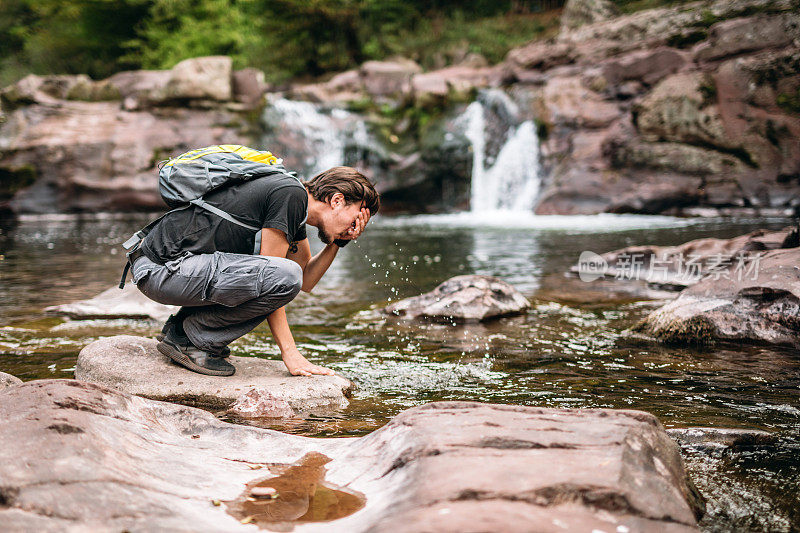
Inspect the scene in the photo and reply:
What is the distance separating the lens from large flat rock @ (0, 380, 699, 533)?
157cm

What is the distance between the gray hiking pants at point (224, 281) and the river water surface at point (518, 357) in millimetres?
641

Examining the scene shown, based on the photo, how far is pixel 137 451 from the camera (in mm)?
2031

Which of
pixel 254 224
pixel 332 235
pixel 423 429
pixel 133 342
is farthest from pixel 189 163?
pixel 423 429

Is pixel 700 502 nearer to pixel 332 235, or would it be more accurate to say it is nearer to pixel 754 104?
pixel 332 235

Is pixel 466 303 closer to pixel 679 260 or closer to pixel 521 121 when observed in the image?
pixel 679 260

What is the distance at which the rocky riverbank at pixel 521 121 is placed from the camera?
12.8m

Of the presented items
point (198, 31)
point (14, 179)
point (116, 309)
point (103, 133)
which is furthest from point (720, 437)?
point (198, 31)

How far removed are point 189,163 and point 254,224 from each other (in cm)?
44

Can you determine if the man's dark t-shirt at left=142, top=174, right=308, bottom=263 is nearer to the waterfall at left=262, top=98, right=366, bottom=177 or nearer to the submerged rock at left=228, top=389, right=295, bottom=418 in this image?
the submerged rock at left=228, top=389, right=295, bottom=418

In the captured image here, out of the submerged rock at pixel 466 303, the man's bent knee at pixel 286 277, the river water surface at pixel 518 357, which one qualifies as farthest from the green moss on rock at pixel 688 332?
the man's bent knee at pixel 286 277

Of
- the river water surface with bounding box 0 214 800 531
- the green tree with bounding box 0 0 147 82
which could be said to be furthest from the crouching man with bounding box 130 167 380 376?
the green tree with bounding box 0 0 147 82

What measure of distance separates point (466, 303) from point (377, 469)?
3.23m

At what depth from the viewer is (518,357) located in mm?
3947

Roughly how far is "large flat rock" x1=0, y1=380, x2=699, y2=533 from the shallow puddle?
2cm
